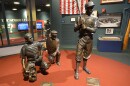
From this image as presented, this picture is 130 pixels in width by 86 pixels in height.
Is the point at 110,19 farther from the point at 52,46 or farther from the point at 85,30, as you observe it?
the point at 52,46

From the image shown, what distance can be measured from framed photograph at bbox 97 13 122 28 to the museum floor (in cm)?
145

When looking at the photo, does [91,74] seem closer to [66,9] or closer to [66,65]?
[66,65]

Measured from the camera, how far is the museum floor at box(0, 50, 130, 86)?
2516 millimetres

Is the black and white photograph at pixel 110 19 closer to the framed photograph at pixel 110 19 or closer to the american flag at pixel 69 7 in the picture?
the framed photograph at pixel 110 19

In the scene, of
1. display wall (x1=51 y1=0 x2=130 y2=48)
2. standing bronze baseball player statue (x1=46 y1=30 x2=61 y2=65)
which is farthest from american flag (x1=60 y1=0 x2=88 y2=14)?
standing bronze baseball player statue (x1=46 y1=30 x2=61 y2=65)

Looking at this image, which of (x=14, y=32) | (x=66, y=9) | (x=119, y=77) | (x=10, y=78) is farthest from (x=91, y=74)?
(x=14, y=32)

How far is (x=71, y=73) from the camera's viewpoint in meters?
2.91

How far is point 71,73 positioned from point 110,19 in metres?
2.92

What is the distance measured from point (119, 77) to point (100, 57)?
1372 millimetres

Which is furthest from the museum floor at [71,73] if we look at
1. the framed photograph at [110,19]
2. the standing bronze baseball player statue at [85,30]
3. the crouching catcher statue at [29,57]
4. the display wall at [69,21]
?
the framed photograph at [110,19]

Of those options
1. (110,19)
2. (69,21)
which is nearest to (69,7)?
(69,21)

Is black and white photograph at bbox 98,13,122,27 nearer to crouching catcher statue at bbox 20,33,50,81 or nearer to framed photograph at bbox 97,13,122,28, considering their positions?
framed photograph at bbox 97,13,122,28

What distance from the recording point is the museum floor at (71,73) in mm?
2516

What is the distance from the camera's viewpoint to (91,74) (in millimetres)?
2857
